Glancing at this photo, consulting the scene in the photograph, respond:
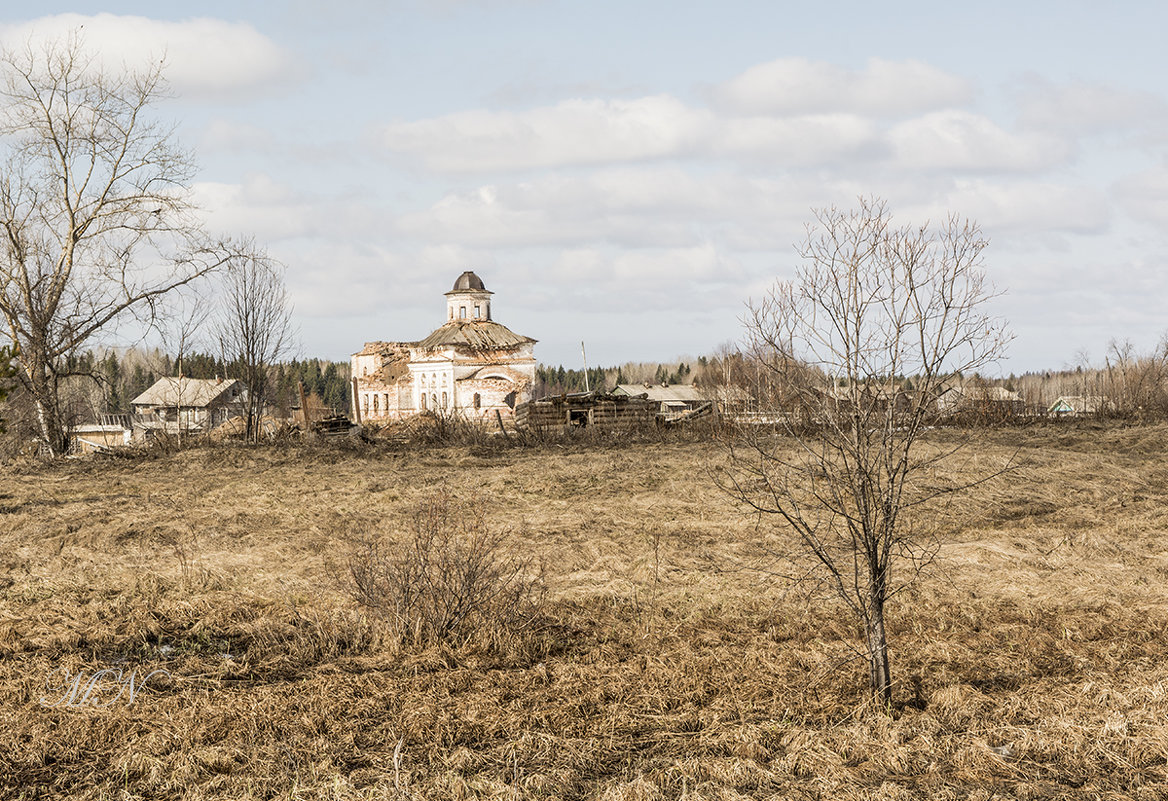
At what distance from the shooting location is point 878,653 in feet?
20.8

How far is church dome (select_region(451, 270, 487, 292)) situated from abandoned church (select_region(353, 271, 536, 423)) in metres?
0.06

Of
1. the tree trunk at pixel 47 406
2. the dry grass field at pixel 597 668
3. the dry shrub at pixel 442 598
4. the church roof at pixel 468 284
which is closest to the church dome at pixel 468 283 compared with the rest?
the church roof at pixel 468 284

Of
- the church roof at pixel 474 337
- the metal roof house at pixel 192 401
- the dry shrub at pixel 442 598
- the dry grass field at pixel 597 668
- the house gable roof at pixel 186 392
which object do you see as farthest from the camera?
the house gable roof at pixel 186 392

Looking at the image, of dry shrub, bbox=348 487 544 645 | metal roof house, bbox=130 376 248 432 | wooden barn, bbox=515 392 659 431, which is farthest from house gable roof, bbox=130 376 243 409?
dry shrub, bbox=348 487 544 645

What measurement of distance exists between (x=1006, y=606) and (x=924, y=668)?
2455 millimetres

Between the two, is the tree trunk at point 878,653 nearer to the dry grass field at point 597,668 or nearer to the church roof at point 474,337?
the dry grass field at point 597,668

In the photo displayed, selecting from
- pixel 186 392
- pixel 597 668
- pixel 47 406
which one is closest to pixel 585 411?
pixel 47 406

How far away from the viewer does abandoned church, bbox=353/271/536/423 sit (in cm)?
4459

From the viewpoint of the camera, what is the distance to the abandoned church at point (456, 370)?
44594 millimetres

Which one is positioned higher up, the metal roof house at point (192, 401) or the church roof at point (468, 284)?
the church roof at point (468, 284)

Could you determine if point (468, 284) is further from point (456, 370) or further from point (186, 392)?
point (186, 392)

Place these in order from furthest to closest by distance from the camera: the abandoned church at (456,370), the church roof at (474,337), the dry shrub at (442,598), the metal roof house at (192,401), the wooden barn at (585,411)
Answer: the metal roof house at (192,401), the church roof at (474,337), the abandoned church at (456,370), the wooden barn at (585,411), the dry shrub at (442,598)

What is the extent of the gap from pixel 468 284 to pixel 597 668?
148ft

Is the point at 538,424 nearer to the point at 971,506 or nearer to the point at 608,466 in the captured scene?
the point at 608,466
